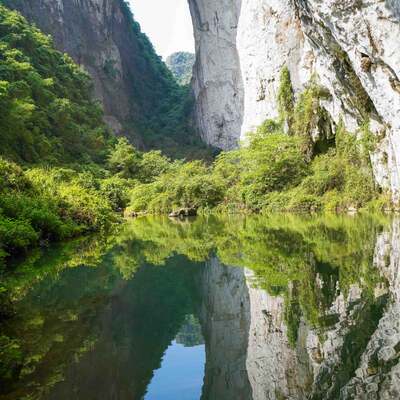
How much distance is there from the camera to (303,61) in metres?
36.9

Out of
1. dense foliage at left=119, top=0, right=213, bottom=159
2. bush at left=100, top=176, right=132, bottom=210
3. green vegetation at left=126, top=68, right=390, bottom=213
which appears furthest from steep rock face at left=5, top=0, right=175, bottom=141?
green vegetation at left=126, top=68, right=390, bottom=213

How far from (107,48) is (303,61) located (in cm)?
3989

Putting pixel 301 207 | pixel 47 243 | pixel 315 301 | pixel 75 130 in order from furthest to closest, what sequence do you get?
pixel 75 130, pixel 301 207, pixel 47 243, pixel 315 301

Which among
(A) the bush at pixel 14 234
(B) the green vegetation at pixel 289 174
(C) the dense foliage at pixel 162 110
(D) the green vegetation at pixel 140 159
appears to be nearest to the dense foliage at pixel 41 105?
(D) the green vegetation at pixel 140 159

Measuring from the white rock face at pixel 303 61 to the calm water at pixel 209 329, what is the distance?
1472 cm

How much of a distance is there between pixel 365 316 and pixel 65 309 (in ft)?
11.8

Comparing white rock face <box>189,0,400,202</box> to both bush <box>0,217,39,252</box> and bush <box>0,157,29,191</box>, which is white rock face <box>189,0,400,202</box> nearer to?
bush <box>0,157,29,191</box>

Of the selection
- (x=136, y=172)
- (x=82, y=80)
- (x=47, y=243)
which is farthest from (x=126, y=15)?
(x=47, y=243)

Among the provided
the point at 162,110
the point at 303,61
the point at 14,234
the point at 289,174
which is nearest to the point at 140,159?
the point at 289,174

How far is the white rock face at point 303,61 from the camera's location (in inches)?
858

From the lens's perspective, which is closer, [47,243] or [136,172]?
[47,243]

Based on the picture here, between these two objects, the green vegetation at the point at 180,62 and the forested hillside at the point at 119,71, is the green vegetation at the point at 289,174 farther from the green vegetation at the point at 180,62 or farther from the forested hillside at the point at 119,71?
the green vegetation at the point at 180,62

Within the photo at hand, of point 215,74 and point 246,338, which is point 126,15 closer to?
point 215,74

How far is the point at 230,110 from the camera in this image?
58.9 meters
